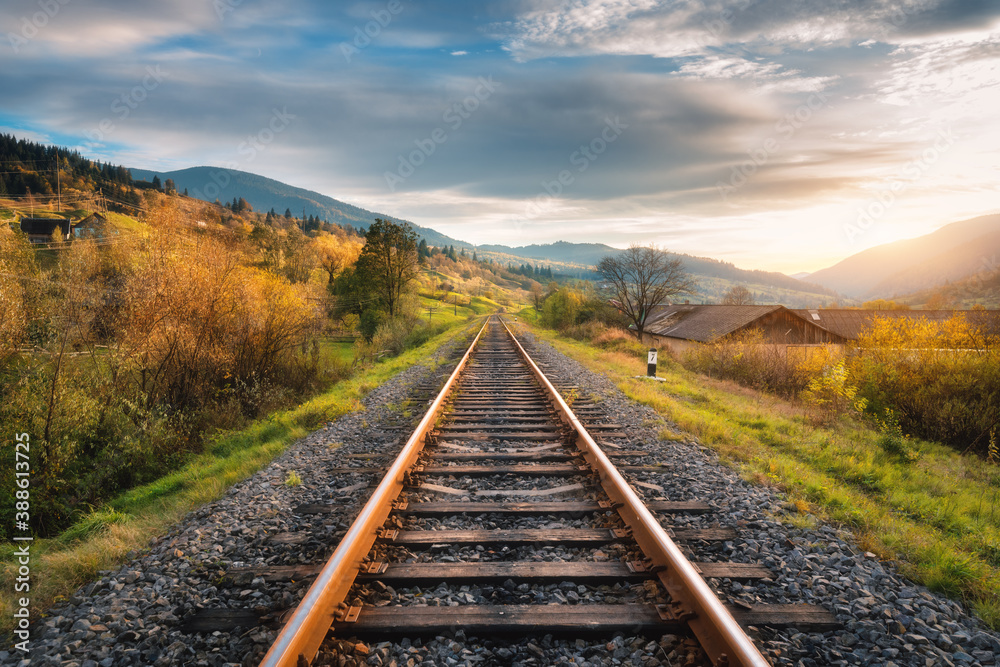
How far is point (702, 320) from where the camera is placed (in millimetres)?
38812

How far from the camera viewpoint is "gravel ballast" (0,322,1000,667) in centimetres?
219

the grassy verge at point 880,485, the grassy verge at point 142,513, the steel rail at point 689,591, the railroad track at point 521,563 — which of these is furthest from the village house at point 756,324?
the steel rail at point 689,591

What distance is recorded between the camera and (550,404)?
7555 millimetres

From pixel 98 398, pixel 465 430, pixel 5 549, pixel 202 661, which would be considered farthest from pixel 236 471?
pixel 98 398

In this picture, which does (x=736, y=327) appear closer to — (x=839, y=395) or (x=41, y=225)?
(x=839, y=395)

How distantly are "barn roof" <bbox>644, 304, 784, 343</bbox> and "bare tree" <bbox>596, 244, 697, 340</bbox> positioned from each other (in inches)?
134

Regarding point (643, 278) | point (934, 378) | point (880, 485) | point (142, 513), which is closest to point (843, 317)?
point (643, 278)

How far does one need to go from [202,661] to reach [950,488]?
306 inches

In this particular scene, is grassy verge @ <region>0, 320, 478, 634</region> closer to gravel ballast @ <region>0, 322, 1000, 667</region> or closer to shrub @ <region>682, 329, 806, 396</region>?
gravel ballast @ <region>0, 322, 1000, 667</region>

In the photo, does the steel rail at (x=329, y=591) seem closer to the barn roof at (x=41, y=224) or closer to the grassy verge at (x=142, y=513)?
the grassy verge at (x=142, y=513)

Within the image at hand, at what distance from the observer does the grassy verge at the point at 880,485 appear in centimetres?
314

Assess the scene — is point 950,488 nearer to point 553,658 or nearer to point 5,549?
point 553,658

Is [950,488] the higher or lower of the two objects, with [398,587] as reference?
lower

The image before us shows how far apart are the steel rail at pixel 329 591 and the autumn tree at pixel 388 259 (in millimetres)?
35543
